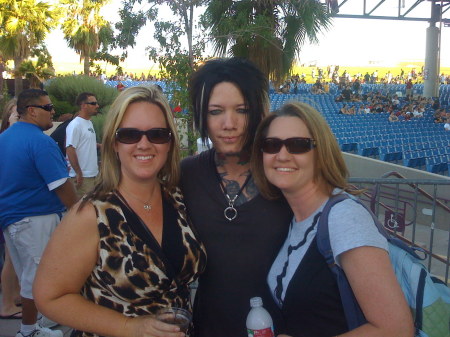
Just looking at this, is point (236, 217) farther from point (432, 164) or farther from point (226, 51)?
point (432, 164)

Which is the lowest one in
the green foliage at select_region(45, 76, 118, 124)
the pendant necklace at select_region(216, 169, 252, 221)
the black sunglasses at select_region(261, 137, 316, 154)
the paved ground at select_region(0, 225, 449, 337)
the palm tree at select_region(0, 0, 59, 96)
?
the paved ground at select_region(0, 225, 449, 337)

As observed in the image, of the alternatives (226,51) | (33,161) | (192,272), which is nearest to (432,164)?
(226,51)

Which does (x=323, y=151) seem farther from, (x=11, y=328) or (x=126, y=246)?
(x=11, y=328)

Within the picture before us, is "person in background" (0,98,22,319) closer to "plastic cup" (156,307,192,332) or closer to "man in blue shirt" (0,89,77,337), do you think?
"man in blue shirt" (0,89,77,337)

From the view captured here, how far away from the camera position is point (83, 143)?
6270mm

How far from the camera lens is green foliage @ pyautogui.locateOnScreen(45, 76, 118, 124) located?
53.4ft

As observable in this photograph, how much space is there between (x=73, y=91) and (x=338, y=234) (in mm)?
17081

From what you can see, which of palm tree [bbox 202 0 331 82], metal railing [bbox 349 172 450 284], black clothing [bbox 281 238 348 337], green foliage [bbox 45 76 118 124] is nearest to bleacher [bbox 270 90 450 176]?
metal railing [bbox 349 172 450 284]

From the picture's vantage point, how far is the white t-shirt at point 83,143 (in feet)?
20.3

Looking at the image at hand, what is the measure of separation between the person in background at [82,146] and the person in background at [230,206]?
4372 millimetres

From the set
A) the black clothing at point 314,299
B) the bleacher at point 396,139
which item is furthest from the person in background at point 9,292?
the bleacher at point 396,139

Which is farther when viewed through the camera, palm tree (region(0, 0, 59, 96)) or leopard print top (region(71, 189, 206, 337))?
palm tree (region(0, 0, 59, 96))

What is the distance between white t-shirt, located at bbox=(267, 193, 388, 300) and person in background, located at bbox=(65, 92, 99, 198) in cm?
485

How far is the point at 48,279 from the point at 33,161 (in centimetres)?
218
